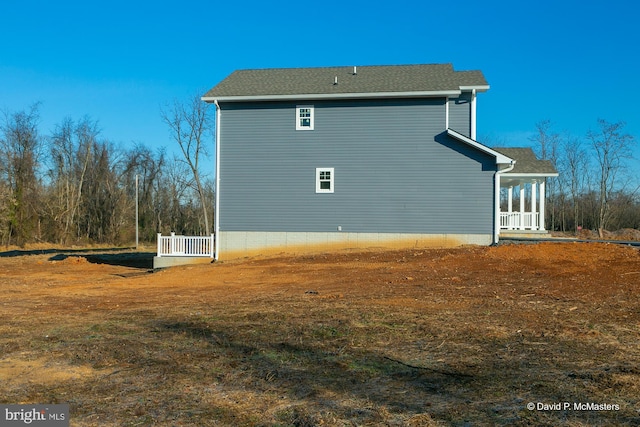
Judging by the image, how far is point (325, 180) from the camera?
19609 mm

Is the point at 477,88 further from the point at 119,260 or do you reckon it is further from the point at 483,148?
the point at 119,260

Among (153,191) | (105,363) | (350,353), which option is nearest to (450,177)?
(350,353)

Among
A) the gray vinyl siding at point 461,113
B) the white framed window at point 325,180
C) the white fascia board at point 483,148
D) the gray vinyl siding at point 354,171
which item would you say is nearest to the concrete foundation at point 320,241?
the gray vinyl siding at point 354,171

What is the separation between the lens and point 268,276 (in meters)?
14.5

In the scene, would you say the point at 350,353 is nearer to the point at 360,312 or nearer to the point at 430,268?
the point at 360,312

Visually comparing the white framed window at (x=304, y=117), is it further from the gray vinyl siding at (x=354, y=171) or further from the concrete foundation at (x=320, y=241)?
the concrete foundation at (x=320, y=241)

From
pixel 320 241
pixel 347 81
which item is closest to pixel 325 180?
pixel 320 241

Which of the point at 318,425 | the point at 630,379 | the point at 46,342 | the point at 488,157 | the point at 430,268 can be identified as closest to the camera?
the point at 318,425

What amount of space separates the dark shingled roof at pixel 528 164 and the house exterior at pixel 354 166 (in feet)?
22.7

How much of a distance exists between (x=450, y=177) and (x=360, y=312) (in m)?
11.9

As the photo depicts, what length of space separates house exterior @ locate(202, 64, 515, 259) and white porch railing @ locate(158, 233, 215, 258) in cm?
43

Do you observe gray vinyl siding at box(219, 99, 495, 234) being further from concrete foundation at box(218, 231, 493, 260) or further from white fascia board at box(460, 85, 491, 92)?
white fascia board at box(460, 85, 491, 92)

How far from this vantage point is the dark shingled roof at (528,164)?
24594 millimetres

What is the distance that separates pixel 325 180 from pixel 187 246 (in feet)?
20.2
